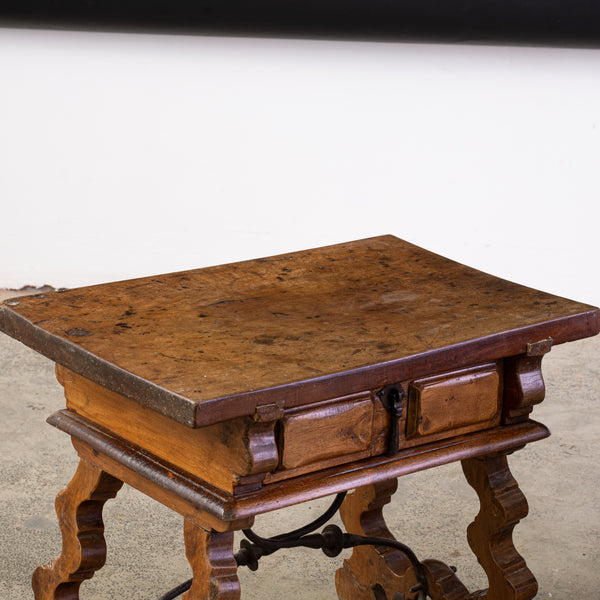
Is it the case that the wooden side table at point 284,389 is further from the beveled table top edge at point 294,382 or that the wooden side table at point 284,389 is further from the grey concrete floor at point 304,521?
the grey concrete floor at point 304,521

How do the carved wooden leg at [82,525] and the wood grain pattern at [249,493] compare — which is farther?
the carved wooden leg at [82,525]

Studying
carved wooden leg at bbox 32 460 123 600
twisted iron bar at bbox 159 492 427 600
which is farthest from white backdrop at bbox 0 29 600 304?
carved wooden leg at bbox 32 460 123 600

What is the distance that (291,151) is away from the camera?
470 centimetres

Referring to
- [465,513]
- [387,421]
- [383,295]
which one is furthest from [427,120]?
[387,421]

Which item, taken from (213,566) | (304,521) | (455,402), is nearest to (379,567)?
(304,521)

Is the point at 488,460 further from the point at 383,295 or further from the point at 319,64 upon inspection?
the point at 319,64

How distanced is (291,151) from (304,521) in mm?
2084

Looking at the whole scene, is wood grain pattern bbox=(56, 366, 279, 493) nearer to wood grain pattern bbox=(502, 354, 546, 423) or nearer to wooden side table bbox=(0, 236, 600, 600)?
wooden side table bbox=(0, 236, 600, 600)

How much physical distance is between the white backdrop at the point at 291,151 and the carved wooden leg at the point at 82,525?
282 cm

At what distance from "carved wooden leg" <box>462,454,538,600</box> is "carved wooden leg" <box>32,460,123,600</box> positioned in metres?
0.69

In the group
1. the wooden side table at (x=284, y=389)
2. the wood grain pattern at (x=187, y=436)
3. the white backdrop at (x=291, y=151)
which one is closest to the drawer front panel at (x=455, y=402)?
the wooden side table at (x=284, y=389)

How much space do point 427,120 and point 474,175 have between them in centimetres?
30

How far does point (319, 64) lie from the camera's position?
4.61 m

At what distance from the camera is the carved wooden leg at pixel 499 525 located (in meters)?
2.10
